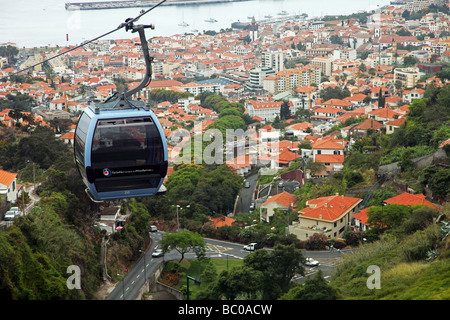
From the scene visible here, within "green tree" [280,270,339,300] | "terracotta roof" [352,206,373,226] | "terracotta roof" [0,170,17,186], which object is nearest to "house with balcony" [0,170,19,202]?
"terracotta roof" [0,170,17,186]

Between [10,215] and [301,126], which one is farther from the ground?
[10,215]

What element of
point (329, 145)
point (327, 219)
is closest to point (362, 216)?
point (327, 219)

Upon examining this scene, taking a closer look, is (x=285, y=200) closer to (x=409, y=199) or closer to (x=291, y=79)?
(x=409, y=199)

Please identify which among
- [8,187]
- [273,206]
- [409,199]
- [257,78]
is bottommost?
[257,78]

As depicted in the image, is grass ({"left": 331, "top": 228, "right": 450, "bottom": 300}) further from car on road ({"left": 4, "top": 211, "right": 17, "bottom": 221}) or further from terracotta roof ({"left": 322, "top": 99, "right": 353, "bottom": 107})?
terracotta roof ({"left": 322, "top": 99, "right": 353, "bottom": 107})

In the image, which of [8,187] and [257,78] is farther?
[257,78]

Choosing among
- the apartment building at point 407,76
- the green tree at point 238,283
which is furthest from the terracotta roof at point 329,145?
the apartment building at point 407,76

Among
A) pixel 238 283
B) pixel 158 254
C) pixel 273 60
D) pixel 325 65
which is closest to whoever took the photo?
pixel 238 283

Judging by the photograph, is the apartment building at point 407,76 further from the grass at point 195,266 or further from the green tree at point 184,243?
the green tree at point 184,243
